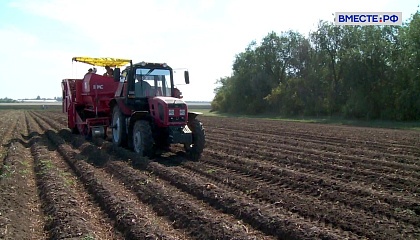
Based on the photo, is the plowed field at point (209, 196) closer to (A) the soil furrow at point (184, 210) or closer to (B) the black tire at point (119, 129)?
(A) the soil furrow at point (184, 210)

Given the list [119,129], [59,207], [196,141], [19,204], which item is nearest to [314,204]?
[59,207]

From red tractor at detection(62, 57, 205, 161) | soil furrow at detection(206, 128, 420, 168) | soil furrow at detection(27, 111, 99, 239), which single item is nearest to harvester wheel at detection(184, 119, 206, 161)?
red tractor at detection(62, 57, 205, 161)

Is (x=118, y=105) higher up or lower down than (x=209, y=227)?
higher up

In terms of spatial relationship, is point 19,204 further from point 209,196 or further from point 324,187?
point 324,187

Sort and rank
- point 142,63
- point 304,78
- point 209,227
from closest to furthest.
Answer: point 209,227
point 142,63
point 304,78

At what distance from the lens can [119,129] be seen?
12.3m

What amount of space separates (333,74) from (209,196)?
115ft

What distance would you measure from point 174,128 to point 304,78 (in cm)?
3504

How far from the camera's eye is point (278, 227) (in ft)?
17.4

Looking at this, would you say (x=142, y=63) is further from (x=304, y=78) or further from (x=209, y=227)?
(x=304, y=78)

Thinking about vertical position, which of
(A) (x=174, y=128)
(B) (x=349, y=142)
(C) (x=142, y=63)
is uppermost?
(C) (x=142, y=63)

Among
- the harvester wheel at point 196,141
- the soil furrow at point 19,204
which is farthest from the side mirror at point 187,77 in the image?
the soil furrow at point 19,204

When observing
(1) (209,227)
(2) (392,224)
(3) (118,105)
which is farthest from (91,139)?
(2) (392,224)

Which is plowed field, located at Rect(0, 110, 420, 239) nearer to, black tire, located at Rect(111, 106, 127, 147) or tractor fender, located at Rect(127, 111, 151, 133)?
black tire, located at Rect(111, 106, 127, 147)
